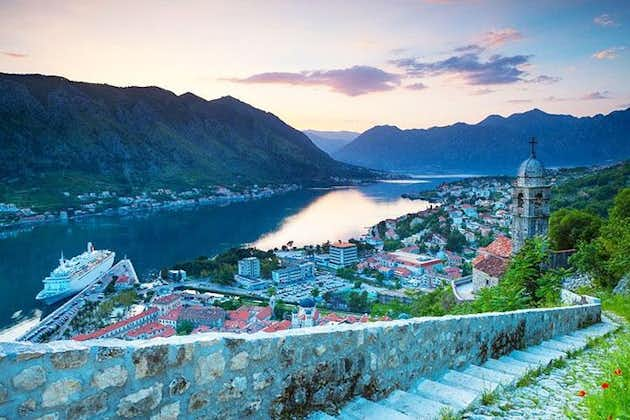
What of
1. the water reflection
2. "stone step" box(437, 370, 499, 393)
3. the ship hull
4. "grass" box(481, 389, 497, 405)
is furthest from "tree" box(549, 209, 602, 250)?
the water reflection

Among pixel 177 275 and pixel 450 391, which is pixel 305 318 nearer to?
pixel 450 391

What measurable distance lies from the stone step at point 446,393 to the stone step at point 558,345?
2539 millimetres

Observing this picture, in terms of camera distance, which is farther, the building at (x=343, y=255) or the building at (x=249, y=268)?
the building at (x=343, y=255)

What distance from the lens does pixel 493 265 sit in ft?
66.8

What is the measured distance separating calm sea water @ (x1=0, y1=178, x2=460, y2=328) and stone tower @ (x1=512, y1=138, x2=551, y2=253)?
32.0 meters

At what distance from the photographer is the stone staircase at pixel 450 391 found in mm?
2951

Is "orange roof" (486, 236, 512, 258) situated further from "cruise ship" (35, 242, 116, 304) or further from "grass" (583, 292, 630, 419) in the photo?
"cruise ship" (35, 242, 116, 304)

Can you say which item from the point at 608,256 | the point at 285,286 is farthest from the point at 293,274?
the point at 608,256

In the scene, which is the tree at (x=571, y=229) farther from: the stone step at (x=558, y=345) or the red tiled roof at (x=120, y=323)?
the red tiled roof at (x=120, y=323)

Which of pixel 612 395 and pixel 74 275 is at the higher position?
pixel 612 395

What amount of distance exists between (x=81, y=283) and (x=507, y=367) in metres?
42.5

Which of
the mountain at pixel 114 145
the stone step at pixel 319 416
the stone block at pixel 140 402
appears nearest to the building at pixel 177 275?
the stone step at pixel 319 416

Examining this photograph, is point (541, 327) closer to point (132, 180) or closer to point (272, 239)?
Result: point (272, 239)

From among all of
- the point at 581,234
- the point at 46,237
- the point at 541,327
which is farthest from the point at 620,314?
the point at 46,237
